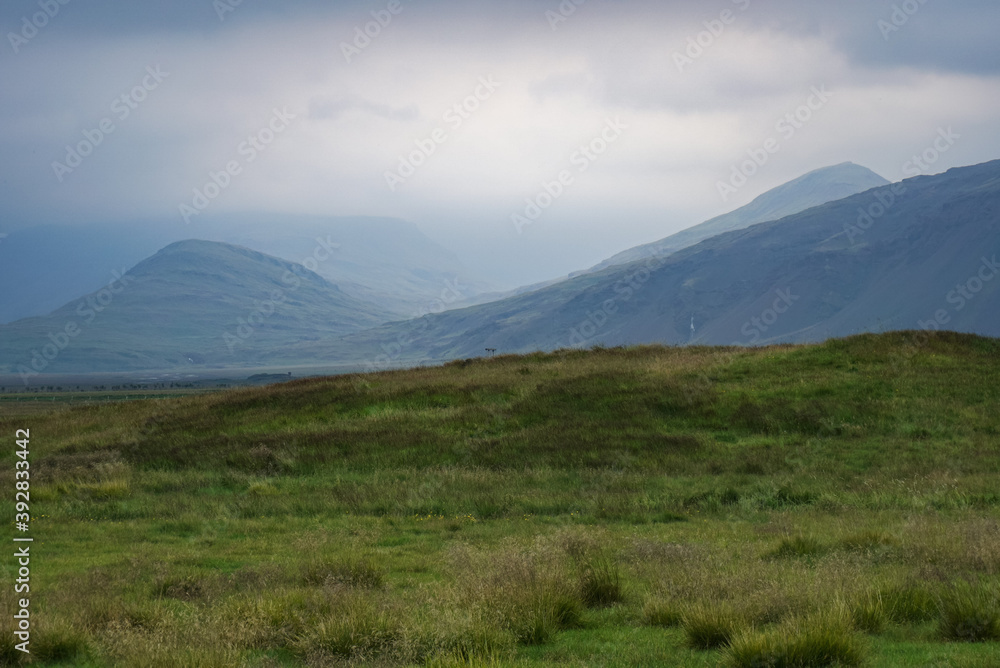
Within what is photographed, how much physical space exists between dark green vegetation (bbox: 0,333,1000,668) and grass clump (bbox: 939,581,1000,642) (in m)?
0.03

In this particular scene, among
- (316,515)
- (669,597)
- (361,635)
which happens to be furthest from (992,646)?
(316,515)

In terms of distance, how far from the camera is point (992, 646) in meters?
8.17

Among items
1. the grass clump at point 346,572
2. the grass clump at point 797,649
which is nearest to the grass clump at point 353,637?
the grass clump at point 346,572

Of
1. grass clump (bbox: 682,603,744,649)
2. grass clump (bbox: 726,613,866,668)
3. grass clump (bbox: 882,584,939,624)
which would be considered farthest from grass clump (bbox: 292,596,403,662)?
grass clump (bbox: 882,584,939,624)

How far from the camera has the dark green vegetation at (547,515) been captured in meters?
8.77

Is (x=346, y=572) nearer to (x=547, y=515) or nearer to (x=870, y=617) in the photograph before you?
(x=870, y=617)

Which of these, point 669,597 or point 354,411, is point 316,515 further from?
point 354,411

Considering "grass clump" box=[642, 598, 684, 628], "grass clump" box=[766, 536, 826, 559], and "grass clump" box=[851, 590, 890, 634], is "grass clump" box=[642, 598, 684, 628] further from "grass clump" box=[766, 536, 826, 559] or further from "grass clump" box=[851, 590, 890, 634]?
"grass clump" box=[766, 536, 826, 559]

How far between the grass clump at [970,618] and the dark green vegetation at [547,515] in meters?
0.03

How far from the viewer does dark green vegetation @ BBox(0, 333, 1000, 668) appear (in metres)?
8.77

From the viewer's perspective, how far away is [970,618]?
28.5ft

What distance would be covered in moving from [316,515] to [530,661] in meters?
13.2

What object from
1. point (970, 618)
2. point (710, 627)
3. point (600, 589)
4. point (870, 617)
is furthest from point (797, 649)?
point (600, 589)

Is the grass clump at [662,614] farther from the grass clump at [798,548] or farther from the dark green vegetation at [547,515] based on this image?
the grass clump at [798,548]
